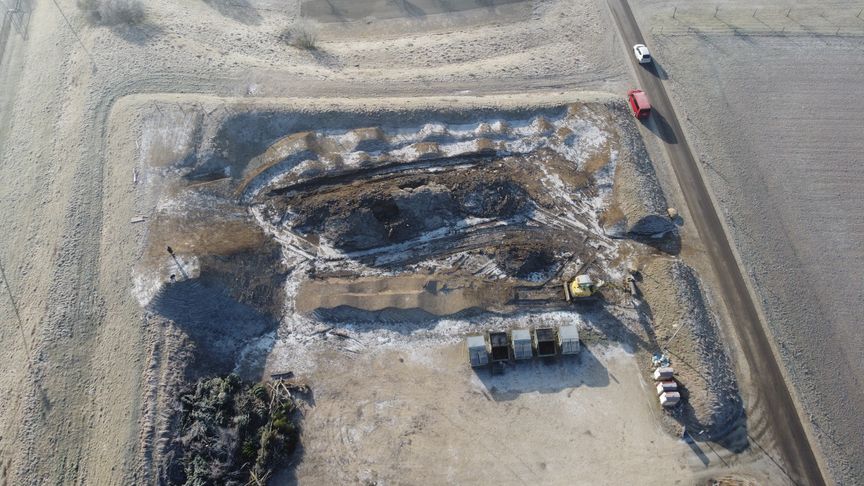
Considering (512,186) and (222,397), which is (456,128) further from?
(222,397)

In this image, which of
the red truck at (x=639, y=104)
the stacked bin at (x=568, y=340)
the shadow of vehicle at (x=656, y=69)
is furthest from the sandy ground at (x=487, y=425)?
the shadow of vehicle at (x=656, y=69)

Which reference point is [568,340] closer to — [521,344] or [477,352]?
[521,344]

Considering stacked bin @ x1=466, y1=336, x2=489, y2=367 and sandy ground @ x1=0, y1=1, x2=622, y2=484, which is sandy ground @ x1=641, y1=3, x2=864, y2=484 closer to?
sandy ground @ x1=0, y1=1, x2=622, y2=484

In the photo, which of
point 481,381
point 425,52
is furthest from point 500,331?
point 425,52

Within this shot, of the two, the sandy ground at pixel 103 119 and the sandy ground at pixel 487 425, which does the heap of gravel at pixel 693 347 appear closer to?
the sandy ground at pixel 487 425

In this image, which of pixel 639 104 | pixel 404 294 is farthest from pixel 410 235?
pixel 639 104

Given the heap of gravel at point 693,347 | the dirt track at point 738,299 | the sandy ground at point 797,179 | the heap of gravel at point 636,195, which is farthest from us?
the heap of gravel at point 636,195
